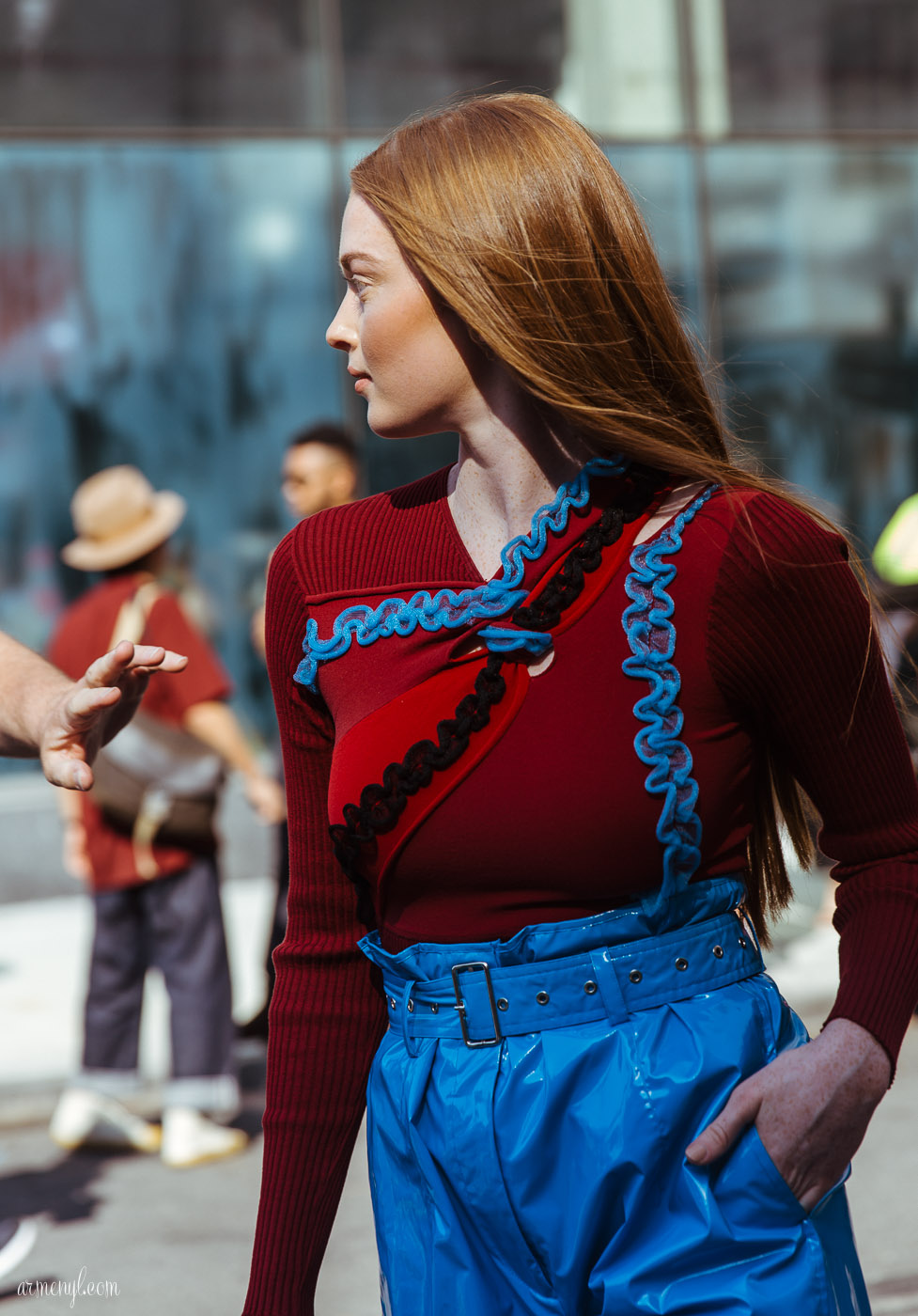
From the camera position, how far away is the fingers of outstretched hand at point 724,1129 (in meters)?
1.41

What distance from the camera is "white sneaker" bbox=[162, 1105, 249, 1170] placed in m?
4.59

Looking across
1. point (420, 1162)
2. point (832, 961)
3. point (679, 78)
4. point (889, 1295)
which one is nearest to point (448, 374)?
point (420, 1162)

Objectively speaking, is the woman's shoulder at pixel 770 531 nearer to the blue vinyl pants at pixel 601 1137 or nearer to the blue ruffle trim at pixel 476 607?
the blue ruffle trim at pixel 476 607

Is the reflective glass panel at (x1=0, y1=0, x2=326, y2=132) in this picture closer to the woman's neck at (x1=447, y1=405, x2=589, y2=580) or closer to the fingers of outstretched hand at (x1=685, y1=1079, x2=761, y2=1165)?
the woman's neck at (x1=447, y1=405, x2=589, y2=580)

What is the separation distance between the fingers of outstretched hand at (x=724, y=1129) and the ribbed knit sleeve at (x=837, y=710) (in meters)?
0.15

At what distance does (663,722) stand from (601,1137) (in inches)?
16.1

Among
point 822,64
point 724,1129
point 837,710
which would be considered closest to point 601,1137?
point 724,1129

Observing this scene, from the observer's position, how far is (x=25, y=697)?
1892mm

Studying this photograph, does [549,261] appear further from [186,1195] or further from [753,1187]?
[186,1195]

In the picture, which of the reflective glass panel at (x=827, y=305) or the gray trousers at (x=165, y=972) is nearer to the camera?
the gray trousers at (x=165, y=972)

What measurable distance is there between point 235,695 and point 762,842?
25.3 feet

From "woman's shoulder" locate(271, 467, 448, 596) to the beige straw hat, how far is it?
3374 millimetres

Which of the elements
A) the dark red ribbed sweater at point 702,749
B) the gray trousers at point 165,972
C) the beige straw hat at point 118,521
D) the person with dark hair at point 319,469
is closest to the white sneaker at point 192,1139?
the gray trousers at point 165,972

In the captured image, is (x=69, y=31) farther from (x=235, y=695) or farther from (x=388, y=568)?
(x=388, y=568)
